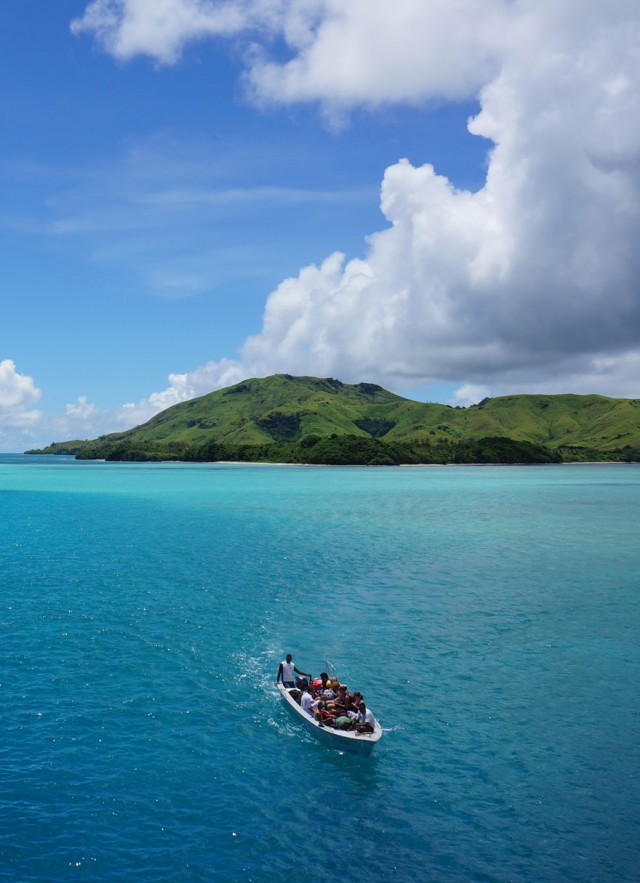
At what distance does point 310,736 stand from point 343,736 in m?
2.50

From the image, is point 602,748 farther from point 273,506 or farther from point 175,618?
point 273,506

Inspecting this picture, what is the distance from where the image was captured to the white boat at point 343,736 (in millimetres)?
26625

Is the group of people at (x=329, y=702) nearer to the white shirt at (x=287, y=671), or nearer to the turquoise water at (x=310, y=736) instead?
the white shirt at (x=287, y=671)

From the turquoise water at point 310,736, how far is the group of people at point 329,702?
3.89 ft

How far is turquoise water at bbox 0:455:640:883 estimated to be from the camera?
20562 mm

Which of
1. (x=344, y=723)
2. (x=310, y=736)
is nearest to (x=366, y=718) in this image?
(x=344, y=723)

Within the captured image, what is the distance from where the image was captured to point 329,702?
29297 mm

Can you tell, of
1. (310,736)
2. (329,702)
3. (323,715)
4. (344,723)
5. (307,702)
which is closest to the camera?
(344,723)

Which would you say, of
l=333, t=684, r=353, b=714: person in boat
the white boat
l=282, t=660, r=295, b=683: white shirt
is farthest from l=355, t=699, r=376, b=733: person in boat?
l=282, t=660, r=295, b=683: white shirt

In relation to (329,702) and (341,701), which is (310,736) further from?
(341,701)

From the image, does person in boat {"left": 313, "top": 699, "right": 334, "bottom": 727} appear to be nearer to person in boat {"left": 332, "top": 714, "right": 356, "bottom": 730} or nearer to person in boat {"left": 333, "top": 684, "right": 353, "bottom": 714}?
person in boat {"left": 333, "top": 684, "right": 353, "bottom": 714}

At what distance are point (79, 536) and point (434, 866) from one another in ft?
257

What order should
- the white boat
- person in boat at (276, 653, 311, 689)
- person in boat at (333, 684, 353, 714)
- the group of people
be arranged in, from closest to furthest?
1. the white boat
2. the group of people
3. person in boat at (333, 684, 353, 714)
4. person in boat at (276, 653, 311, 689)

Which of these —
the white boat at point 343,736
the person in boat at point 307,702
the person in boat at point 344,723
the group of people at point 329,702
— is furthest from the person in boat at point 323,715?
the person in boat at point 307,702
